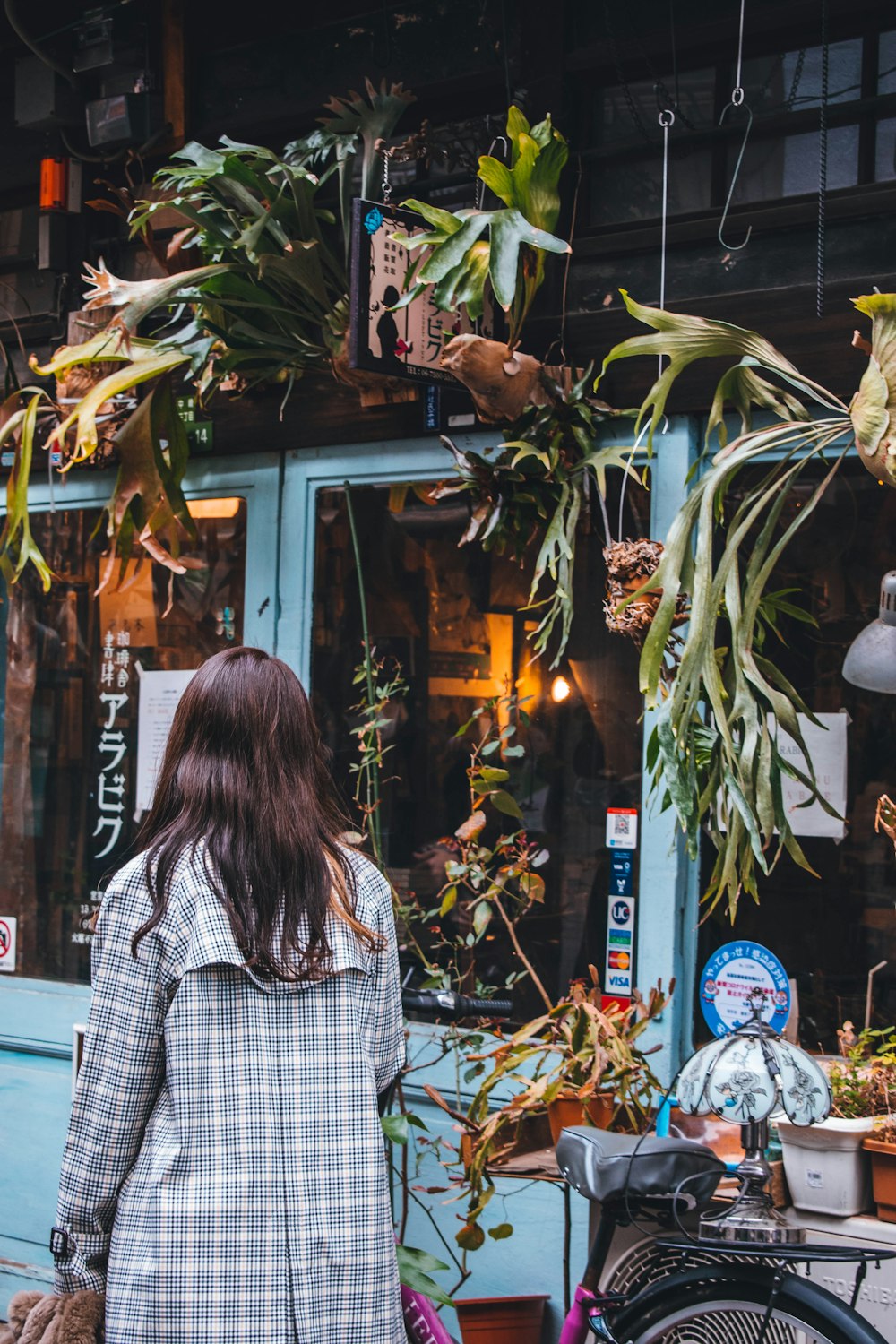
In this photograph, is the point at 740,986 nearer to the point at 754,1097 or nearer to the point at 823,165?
the point at 754,1097

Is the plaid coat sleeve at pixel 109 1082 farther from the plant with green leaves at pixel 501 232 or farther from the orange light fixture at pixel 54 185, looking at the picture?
the orange light fixture at pixel 54 185

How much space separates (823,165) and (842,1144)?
2.74 m

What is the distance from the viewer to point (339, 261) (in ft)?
16.4

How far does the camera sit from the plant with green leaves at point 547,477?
14.3 ft

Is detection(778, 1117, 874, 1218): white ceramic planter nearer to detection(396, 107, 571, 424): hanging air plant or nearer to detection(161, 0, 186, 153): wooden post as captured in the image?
detection(396, 107, 571, 424): hanging air plant

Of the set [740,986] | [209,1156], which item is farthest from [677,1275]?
[209,1156]

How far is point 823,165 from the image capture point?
14.2ft

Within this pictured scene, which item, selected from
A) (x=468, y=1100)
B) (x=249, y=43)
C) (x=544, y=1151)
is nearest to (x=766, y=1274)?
(x=544, y=1151)

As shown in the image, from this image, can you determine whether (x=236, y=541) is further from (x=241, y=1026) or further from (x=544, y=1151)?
(x=241, y=1026)

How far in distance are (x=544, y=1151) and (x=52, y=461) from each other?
10.9ft

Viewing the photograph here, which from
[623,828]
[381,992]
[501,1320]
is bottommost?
[501,1320]

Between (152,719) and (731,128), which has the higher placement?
(731,128)

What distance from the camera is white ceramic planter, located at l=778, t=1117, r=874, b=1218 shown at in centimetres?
355

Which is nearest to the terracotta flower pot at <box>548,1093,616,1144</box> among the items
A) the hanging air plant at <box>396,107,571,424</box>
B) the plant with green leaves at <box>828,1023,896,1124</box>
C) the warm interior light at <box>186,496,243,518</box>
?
the plant with green leaves at <box>828,1023,896,1124</box>
